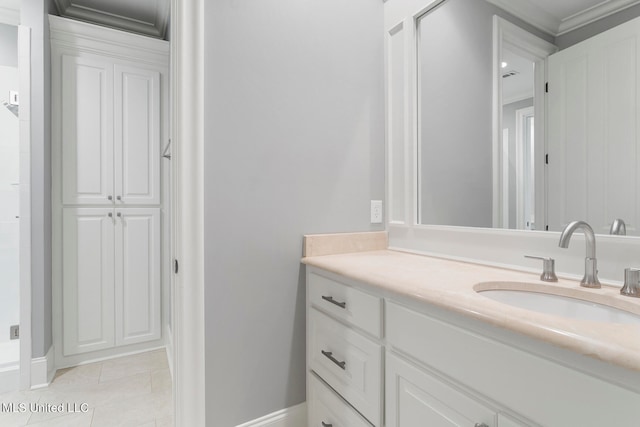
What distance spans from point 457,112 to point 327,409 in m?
1.40

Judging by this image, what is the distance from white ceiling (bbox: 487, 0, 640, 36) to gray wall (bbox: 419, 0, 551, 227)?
0.04m

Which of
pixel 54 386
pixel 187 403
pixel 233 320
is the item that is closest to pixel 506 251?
pixel 233 320

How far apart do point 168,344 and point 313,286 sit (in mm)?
1643

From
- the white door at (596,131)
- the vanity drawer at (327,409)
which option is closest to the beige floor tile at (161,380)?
the vanity drawer at (327,409)

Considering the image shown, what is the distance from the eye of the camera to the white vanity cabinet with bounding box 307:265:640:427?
0.55m

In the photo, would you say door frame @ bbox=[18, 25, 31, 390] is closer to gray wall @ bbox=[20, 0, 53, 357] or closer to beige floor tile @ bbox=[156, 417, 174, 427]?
gray wall @ bbox=[20, 0, 53, 357]

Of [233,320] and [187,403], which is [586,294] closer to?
[233,320]

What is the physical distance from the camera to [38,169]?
6.40 ft

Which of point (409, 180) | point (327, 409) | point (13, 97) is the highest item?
point (13, 97)

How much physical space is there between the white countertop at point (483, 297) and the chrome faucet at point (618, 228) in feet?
0.53

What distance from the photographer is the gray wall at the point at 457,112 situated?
Answer: 1342mm

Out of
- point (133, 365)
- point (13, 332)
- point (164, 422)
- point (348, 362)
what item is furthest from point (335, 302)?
point (13, 332)

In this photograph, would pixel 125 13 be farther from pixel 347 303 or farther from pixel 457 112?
pixel 347 303

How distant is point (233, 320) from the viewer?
1339 millimetres
